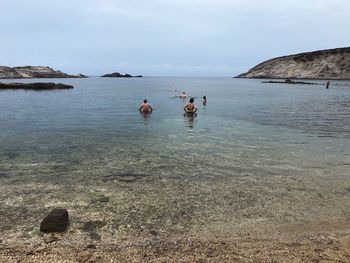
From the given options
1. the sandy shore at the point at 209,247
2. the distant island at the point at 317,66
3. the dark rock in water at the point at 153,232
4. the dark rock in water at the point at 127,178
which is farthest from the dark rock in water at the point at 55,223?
the distant island at the point at 317,66

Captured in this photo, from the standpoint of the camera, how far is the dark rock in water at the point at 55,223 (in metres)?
7.90

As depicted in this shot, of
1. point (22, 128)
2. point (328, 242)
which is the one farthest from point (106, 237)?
point (22, 128)

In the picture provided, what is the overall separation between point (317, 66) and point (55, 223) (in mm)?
171448

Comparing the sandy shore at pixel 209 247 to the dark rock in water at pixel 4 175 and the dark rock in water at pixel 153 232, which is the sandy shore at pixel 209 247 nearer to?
the dark rock in water at pixel 153 232

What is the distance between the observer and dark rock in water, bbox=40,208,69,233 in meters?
7.90

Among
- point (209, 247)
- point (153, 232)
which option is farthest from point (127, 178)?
point (209, 247)

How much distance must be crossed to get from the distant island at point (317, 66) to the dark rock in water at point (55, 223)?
15542 cm

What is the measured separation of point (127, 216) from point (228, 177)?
4.82 metres

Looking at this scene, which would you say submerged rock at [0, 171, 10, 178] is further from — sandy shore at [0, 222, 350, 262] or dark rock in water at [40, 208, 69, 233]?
sandy shore at [0, 222, 350, 262]

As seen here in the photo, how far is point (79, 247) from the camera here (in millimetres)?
7211

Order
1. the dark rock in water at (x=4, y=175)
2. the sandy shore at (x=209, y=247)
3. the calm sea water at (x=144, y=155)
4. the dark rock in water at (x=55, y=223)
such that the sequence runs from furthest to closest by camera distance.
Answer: the dark rock in water at (x=4, y=175)
the calm sea water at (x=144, y=155)
the dark rock in water at (x=55, y=223)
the sandy shore at (x=209, y=247)

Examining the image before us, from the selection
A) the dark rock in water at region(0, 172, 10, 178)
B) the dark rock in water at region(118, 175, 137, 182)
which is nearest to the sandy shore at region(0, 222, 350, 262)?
the dark rock in water at region(118, 175, 137, 182)

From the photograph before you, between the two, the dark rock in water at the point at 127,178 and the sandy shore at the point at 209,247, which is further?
the dark rock in water at the point at 127,178

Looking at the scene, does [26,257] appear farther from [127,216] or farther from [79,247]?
[127,216]
